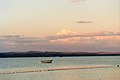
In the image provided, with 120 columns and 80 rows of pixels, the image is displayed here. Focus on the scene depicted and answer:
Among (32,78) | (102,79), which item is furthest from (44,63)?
(102,79)

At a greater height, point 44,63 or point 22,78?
point 22,78

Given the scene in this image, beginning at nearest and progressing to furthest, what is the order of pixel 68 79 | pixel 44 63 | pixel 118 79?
pixel 118 79 < pixel 68 79 < pixel 44 63

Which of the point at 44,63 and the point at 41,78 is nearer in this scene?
the point at 41,78

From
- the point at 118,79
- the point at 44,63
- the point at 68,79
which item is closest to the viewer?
the point at 118,79

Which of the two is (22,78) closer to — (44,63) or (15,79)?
(15,79)

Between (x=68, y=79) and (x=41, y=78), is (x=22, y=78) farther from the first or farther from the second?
(x=68, y=79)

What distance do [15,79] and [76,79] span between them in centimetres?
916

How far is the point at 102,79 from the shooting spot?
59750 millimetres

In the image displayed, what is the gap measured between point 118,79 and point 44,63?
7122 cm

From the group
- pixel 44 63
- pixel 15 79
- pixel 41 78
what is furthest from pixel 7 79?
pixel 44 63

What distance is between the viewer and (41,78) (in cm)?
6650

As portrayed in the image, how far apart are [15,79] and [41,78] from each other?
174 inches

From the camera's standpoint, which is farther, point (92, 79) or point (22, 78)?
point (22, 78)

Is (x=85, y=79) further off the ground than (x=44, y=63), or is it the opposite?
(x=85, y=79)
